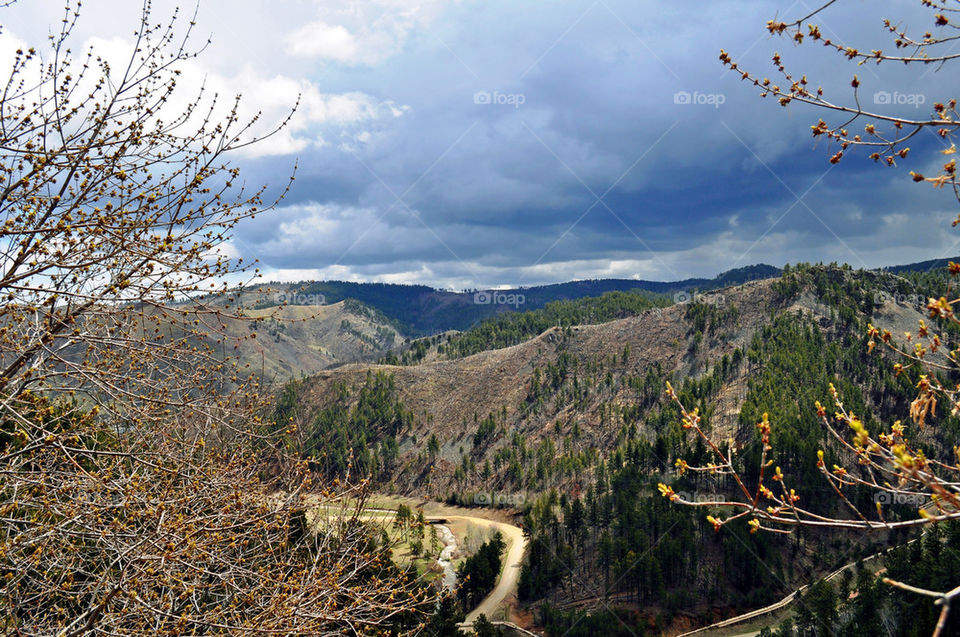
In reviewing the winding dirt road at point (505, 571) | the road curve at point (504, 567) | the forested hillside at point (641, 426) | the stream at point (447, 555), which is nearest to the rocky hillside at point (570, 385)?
the forested hillside at point (641, 426)

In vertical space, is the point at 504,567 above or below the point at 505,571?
above

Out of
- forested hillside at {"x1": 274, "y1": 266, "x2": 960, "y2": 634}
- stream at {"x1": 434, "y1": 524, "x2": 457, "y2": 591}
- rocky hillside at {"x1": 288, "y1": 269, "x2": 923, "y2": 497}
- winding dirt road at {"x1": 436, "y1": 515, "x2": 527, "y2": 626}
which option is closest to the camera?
winding dirt road at {"x1": 436, "y1": 515, "x2": 527, "y2": 626}

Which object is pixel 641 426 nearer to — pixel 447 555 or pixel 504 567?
pixel 504 567

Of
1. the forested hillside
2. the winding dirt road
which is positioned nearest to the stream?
the winding dirt road

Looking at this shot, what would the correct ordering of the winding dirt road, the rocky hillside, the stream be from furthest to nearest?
the rocky hillside, the stream, the winding dirt road

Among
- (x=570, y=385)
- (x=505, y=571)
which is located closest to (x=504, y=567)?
(x=505, y=571)

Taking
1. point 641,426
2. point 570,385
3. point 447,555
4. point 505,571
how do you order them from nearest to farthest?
point 505,571 < point 447,555 < point 641,426 < point 570,385

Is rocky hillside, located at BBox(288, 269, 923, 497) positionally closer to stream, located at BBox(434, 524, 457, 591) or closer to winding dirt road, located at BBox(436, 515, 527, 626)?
winding dirt road, located at BBox(436, 515, 527, 626)

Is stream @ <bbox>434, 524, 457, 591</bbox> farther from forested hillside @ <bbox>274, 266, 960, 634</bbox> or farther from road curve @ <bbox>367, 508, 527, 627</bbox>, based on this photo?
forested hillside @ <bbox>274, 266, 960, 634</bbox>

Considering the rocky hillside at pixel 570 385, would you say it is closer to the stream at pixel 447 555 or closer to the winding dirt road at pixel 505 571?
the winding dirt road at pixel 505 571

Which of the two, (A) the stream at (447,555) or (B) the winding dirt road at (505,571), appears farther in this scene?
(A) the stream at (447,555)

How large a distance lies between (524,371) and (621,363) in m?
29.2

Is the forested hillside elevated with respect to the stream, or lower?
elevated

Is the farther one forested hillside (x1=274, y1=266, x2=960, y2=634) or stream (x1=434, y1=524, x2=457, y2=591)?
forested hillside (x1=274, y1=266, x2=960, y2=634)
